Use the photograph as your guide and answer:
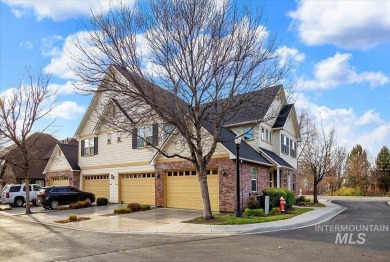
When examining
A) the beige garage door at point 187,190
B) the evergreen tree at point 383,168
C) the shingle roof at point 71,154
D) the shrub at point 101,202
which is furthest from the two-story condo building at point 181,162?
the evergreen tree at point 383,168

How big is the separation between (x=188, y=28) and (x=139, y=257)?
10.5 meters

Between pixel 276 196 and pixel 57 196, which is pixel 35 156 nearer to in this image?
pixel 57 196

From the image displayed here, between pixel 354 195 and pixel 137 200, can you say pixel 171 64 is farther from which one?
pixel 354 195

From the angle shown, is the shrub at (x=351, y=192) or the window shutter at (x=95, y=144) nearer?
the window shutter at (x=95, y=144)

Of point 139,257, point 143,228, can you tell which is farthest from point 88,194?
point 139,257

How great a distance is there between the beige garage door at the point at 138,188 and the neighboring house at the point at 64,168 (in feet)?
19.5

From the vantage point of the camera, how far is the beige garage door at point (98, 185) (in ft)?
99.4

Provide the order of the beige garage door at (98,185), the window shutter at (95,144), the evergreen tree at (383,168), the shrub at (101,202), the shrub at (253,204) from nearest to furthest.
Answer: the shrub at (253,204)
the shrub at (101,202)
the beige garage door at (98,185)
the window shutter at (95,144)
the evergreen tree at (383,168)

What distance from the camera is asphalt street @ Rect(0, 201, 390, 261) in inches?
374

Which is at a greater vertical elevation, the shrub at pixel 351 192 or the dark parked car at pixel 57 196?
the dark parked car at pixel 57 196

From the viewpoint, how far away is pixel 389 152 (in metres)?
57.4

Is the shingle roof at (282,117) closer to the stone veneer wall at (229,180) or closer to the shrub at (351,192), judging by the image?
the stone veneer wall at (229,180)

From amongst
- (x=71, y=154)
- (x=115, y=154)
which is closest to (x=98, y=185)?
(x=115, y=154)

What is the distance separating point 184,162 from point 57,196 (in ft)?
32.9
